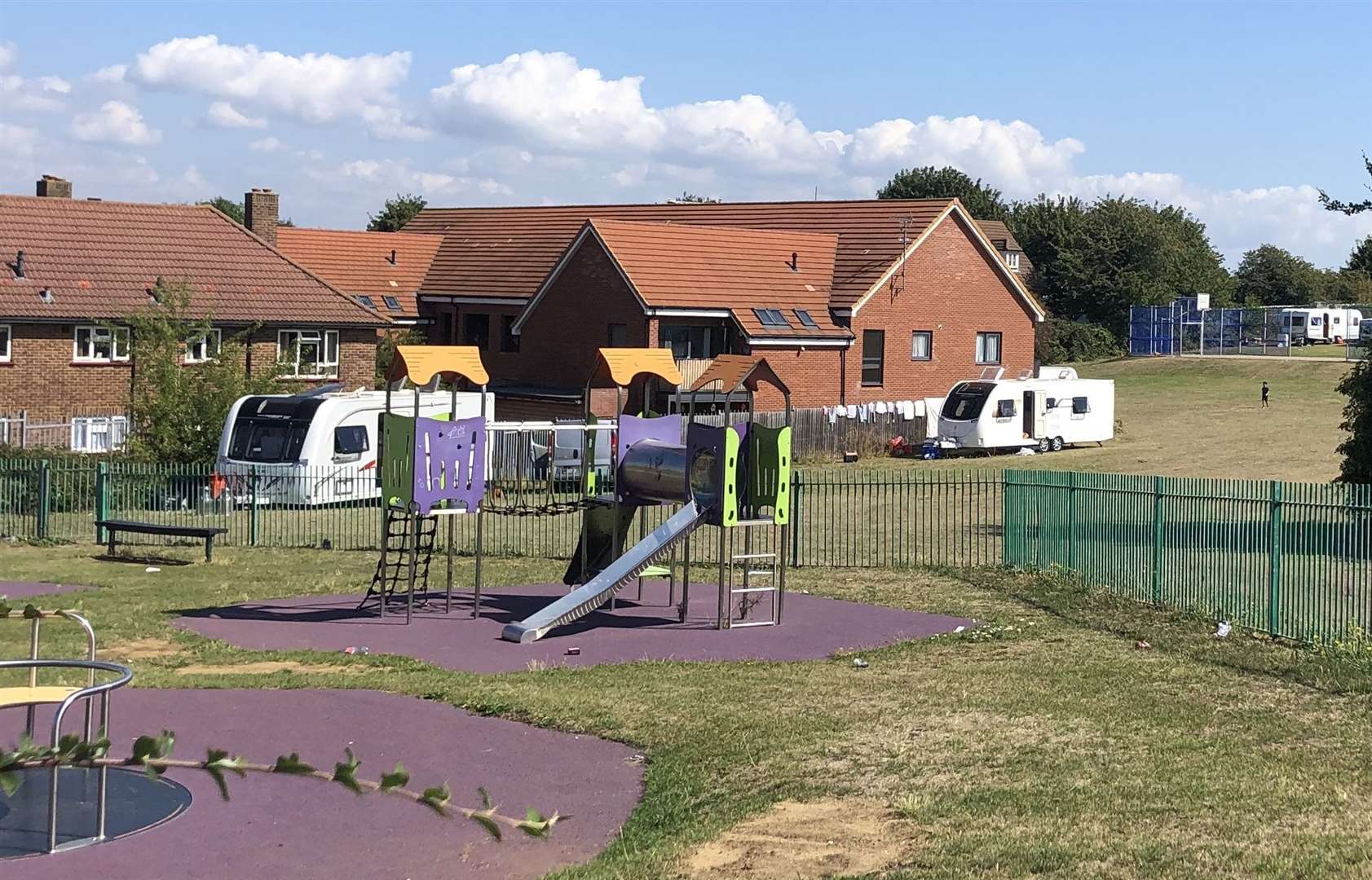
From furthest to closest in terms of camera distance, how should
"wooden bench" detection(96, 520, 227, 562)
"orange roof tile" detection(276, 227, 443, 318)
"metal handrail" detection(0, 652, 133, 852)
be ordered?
"orange roof tile" detection(276, 227, 443, 318) → "wooden bench" detection(96, 520, 227, 562) → "metal handrail" detection(0, 652, 133, 852)

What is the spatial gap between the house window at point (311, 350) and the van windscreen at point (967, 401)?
17563mm

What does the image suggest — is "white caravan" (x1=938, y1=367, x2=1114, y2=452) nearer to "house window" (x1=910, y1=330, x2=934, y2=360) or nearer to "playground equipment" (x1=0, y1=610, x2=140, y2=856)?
"house window" (x1=910, y1=330, x2=934, y2=360)

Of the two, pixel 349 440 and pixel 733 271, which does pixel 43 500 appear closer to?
pixel 349 440

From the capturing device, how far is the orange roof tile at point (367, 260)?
58000 millimetres

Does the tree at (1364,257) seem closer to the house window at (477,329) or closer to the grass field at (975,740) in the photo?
the grass field at (975,740)

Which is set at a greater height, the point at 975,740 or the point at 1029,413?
the point at 1029,413

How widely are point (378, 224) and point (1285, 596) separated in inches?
3647

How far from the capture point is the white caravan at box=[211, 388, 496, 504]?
1361 inches

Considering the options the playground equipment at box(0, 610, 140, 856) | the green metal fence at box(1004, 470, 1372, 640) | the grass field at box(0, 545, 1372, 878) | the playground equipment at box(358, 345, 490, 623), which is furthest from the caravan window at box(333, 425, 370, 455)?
the playground equipment at box(0, 610, 140, 856)

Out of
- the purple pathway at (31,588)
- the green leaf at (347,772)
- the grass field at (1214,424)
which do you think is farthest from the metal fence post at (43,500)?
the green leaf at (347,772)

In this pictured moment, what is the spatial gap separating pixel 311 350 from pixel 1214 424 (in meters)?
28.9

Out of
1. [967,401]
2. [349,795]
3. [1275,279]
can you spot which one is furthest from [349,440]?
[1275,279]

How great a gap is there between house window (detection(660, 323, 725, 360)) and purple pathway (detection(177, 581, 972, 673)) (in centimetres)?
2695

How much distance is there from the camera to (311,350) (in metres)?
47.2
